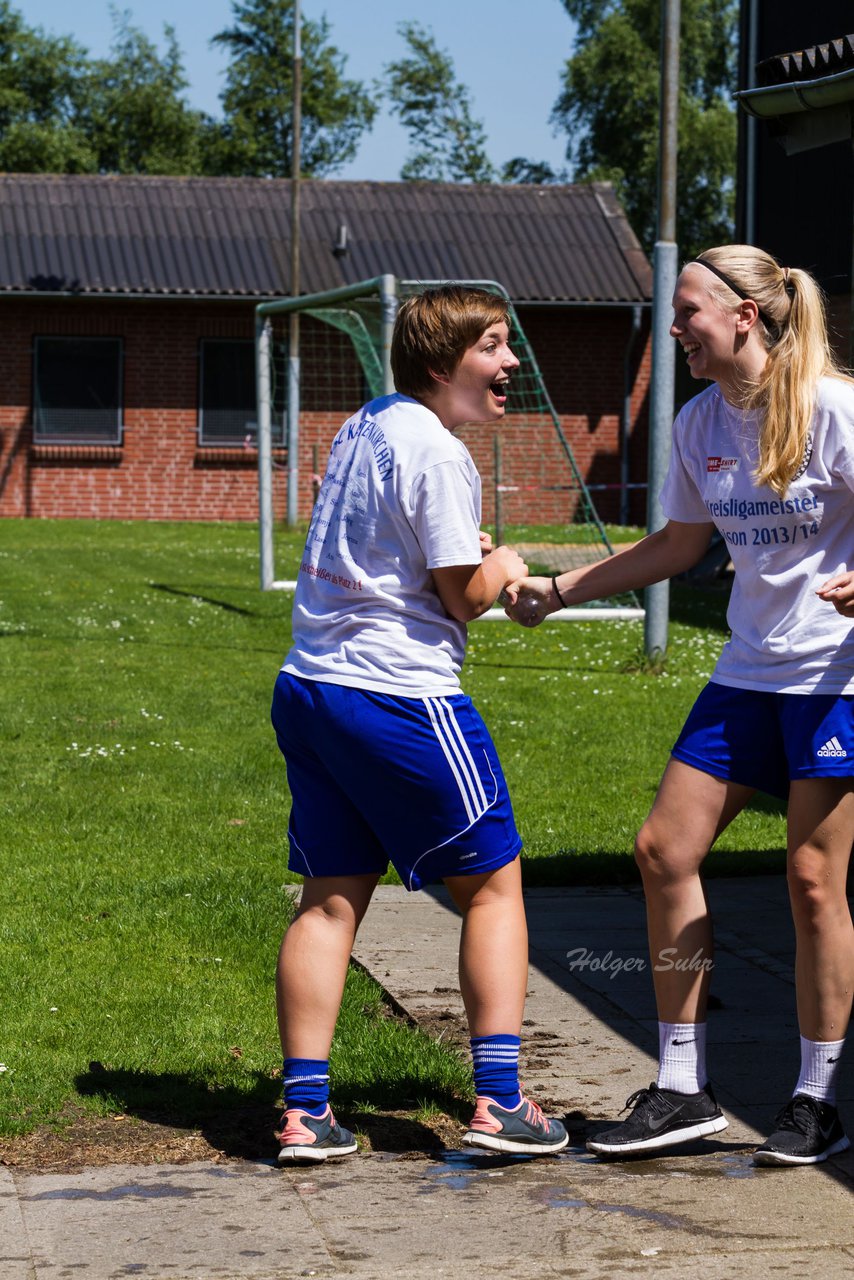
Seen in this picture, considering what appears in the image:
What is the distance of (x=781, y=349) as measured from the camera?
3816 mm

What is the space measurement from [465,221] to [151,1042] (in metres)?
27.8

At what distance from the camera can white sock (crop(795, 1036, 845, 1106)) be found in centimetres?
386

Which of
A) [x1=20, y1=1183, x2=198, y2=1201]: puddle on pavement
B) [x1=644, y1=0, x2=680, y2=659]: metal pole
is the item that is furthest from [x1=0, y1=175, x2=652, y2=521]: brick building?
[x1=20, y1=1183, x2=198, y2=1201]: puddle on pavement

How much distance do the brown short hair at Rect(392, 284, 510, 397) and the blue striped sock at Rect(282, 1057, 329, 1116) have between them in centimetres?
144

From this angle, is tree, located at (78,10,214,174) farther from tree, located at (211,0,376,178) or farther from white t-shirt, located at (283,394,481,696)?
white t-shirt, located at (283,394,481,696)

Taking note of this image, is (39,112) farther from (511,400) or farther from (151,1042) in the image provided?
(151,1042)

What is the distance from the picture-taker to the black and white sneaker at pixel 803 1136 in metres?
3.79

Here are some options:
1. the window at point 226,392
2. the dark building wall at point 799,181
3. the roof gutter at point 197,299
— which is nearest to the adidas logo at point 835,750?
the dark building wall at point 799,181

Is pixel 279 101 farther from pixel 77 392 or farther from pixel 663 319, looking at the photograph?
pixel 663 319

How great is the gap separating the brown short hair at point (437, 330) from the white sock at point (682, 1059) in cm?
150

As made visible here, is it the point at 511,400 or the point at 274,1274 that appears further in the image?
the point at 511,400

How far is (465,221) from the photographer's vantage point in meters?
31.2

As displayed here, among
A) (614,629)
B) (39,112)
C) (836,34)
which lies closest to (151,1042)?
(614,629)

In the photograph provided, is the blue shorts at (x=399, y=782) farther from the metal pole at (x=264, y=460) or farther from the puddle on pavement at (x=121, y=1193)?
the metal pole at (x=264, y=460)
